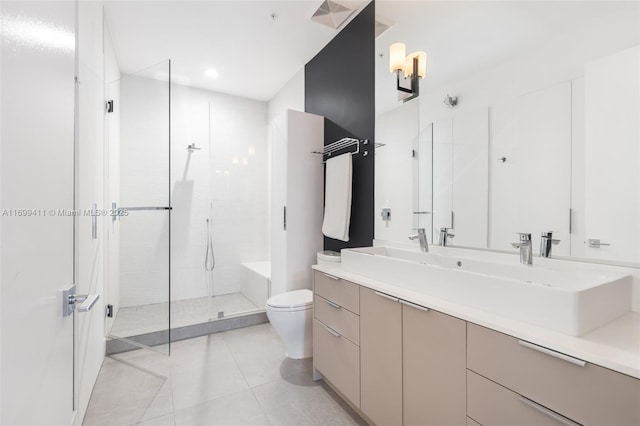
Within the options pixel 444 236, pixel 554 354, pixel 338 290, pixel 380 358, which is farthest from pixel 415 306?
pixel 444 236

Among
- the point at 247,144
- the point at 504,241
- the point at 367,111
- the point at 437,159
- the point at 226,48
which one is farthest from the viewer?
the point at 247,144

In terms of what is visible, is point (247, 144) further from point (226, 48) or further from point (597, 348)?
point (597, 348)

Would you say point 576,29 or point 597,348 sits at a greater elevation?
point 576,29

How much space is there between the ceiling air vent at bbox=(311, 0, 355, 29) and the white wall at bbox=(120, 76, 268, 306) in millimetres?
1650

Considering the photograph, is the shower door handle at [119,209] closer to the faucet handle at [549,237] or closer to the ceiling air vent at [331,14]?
the ceiling air vent at [331,14]

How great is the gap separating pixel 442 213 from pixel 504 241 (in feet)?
1.37

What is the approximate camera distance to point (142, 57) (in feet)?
10.0

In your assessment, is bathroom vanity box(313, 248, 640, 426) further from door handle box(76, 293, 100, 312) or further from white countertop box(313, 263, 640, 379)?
door handle box(76, 293, 100, 312)

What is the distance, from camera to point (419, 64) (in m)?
Result: 1.94

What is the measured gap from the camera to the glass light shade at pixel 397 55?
6.60ft

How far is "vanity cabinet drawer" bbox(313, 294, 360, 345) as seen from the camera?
163 cm

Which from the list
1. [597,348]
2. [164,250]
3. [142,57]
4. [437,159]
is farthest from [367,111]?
[142,57]

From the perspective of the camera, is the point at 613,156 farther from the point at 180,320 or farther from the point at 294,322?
the point at 180,320

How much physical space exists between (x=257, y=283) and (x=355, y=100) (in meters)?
2.14
